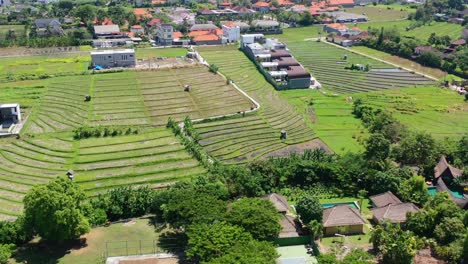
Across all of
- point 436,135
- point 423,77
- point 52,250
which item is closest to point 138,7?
point 423,77

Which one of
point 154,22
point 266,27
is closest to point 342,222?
point 266,27

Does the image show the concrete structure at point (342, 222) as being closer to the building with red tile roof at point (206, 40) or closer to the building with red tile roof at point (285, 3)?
the building with red tile roof at point (206, 40)

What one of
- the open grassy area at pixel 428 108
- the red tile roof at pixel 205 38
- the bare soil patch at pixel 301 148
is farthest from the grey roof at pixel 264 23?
the bare soil patch at pixel 301 148

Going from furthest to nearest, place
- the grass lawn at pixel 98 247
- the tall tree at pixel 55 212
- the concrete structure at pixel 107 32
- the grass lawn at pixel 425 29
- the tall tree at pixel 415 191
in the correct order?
the grass lawn at pixel 425 29, the concrete structure at pixel 107 32, the tall tree at pixel 415 191, the grass lawn at pixel 98 247, the tall tree at pixel 55 212

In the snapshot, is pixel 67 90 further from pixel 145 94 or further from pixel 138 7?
pixel 138 7

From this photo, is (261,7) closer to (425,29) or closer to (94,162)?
(425,29)
